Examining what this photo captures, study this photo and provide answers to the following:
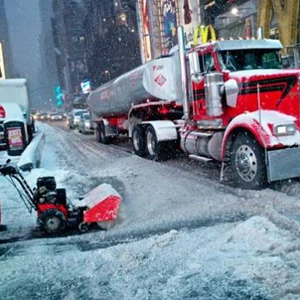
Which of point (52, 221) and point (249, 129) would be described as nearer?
point (52, 221)

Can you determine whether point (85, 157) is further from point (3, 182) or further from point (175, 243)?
point (175, 243)

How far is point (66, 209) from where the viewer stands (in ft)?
18.9

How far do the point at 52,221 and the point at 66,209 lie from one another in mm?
259

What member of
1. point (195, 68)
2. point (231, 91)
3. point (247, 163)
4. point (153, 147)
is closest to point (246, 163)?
point (247, 163)

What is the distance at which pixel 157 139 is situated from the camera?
38.7 ft

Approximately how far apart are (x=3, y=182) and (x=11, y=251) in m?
5.08

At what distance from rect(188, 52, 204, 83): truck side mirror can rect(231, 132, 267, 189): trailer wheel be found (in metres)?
1.98

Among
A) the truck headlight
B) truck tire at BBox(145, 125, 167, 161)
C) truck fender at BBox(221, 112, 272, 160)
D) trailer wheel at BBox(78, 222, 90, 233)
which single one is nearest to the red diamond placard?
truck tire at BBox(145, 125, 167, 161)

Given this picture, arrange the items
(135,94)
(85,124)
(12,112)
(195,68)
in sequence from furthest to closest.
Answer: (85,124)
(12,112)
(135,94)
(195,68)

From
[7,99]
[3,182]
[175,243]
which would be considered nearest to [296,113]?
[175,243]

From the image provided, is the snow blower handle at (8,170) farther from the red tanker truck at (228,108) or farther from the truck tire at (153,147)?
the truck tire at (153,147)

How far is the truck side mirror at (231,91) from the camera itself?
8.08m

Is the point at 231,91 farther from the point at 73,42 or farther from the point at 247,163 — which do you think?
the point at 73,42

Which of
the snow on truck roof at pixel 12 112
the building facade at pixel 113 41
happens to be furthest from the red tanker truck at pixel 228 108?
the building facade at pixel 113 41
